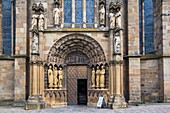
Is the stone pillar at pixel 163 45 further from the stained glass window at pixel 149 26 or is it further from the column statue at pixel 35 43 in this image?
the column statue at pixel 35 43

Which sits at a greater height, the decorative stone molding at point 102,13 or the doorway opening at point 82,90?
the decorative stone molding at point 102,13

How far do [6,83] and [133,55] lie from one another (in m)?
8.90

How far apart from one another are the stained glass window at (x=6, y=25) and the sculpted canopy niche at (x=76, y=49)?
14.2 ft

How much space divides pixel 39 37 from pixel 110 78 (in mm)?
5113

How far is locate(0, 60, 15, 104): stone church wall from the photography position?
18203 mm

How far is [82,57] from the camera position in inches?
696

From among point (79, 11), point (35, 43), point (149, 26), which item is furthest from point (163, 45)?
point (35, 43)

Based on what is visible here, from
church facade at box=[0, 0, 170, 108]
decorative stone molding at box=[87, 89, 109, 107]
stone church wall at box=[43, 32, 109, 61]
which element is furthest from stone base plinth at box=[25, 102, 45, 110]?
decorative stone molding at box=[87, 89, 109, 107]

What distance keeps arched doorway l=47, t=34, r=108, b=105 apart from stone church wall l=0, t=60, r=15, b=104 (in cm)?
346

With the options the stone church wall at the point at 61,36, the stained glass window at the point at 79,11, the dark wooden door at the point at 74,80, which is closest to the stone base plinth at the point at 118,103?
the stone church wall at the point at 61,36

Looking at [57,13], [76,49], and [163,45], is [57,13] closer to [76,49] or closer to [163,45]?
[76,49]

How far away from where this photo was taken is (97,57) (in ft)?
56.0

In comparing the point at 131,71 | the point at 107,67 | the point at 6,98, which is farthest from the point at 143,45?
the point at 6,98

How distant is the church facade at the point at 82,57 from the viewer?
16.3m
